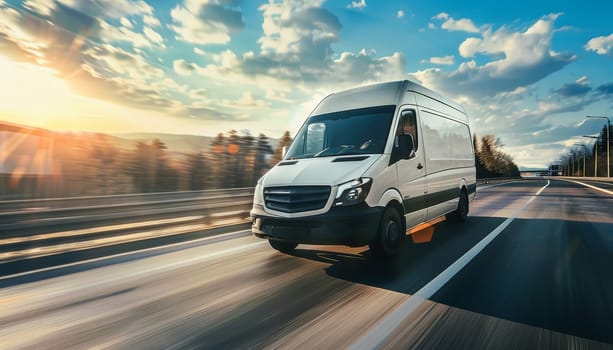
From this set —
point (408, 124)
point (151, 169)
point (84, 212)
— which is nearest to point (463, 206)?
point (408, 124)

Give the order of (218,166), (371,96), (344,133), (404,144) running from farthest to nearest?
(218,166) < (371,96) < (344,133) < (404,144)

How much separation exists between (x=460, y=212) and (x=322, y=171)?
16.6ft

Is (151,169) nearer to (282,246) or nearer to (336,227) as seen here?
(282,246)

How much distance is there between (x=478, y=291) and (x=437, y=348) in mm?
1444

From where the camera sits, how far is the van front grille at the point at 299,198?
4.70m

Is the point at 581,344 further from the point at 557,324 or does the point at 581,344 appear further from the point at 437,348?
the point at 437,348

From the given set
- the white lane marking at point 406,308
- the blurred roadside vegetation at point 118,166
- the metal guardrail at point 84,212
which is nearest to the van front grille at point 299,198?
the white lane marking at point 406,308

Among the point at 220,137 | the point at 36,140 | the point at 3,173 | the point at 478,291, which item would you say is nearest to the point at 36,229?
the point at 478,291

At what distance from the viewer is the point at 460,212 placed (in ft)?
28.4

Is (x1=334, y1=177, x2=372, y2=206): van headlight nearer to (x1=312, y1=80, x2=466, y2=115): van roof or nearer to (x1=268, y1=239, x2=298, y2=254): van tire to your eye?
(x1=268, y1=239, x2=298, y2=254): van tire

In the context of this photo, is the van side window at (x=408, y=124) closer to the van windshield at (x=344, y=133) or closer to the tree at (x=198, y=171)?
the van windshield at (x=344, y=133)

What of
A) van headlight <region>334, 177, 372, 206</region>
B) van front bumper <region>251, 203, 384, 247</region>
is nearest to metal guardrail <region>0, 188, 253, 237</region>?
van front bumper <region>251, 203, 384, 247</region>

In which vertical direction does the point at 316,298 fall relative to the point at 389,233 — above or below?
below

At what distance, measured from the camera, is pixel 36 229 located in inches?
214
